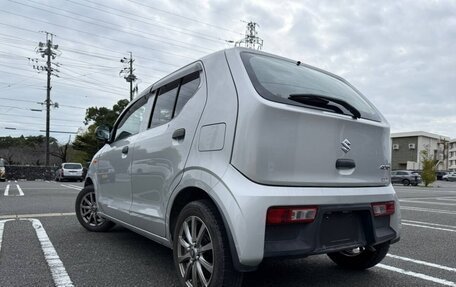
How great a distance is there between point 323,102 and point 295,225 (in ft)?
3.18

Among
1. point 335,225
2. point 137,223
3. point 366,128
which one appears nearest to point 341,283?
point 335,225

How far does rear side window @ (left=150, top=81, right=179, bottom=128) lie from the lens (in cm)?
372

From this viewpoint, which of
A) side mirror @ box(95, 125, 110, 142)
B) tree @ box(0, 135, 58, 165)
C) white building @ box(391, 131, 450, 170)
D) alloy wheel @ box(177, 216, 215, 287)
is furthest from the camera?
white building @ box(391, 131, 450, 170)

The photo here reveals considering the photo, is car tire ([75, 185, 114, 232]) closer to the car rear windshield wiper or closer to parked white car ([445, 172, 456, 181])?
the car rear windshield wiper

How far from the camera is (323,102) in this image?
3.08 meters

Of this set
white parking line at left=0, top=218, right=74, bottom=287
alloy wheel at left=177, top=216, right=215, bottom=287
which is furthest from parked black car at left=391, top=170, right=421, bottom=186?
alloy wheel at left=177, top=216, right=215, bottom=287

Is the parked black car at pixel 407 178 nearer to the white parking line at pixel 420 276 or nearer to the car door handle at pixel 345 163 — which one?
the white parking line at pixel 420 276

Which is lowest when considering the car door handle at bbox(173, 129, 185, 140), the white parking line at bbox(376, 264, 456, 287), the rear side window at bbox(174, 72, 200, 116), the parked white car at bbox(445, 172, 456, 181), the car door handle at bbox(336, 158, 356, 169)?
the parked white car at bbox(445, 172, 456, 181)

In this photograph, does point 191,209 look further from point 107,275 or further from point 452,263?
point 452,263

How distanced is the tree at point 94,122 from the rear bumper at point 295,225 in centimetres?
4046

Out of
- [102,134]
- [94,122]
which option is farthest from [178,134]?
[94,122]

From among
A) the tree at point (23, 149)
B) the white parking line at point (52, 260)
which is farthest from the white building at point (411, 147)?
the white parking line at point (52, 260)

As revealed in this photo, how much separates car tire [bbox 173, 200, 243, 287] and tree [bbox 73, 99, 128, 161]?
131ft

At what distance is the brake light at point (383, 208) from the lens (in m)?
3.20
